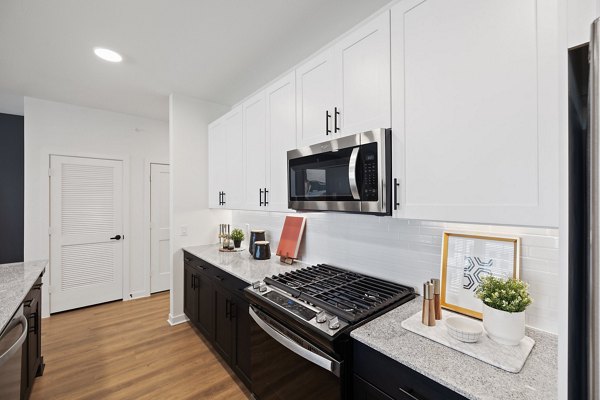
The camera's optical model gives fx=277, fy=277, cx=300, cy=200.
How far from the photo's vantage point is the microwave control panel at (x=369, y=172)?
1377 millimetres

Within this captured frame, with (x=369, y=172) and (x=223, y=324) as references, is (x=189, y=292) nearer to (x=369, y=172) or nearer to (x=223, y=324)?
(x=223, y=324)

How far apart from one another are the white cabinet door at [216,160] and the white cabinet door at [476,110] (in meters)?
2.11

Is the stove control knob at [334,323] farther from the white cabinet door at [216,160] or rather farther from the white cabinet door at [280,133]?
the white cabinet door at [216,160]

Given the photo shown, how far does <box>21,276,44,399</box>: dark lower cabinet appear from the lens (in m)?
1.77

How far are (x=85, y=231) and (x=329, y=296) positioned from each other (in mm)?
Result: 3769

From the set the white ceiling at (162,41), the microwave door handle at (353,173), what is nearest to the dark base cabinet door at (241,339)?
the microwave door handle at (353,173)

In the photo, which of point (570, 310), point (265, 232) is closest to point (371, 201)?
point (570, 310)

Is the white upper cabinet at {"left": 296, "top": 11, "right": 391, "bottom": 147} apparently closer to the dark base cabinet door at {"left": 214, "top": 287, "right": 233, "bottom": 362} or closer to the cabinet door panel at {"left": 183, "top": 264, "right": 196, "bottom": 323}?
the dark base cabinet door at {"left": 214, "top": 287, "right": 233, "bottom": 362}

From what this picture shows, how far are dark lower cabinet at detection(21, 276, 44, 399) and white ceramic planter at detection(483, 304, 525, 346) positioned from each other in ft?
8.48

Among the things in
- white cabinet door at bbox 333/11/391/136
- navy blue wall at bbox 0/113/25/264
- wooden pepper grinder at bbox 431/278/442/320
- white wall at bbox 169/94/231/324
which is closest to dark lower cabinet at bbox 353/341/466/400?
wooden pepper grinder at bbox 431/278/442/320

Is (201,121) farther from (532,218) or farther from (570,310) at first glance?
(570,310)

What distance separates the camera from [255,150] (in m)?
2.43

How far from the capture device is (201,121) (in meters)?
Result: 3.41

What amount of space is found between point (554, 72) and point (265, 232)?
2.46 metres
